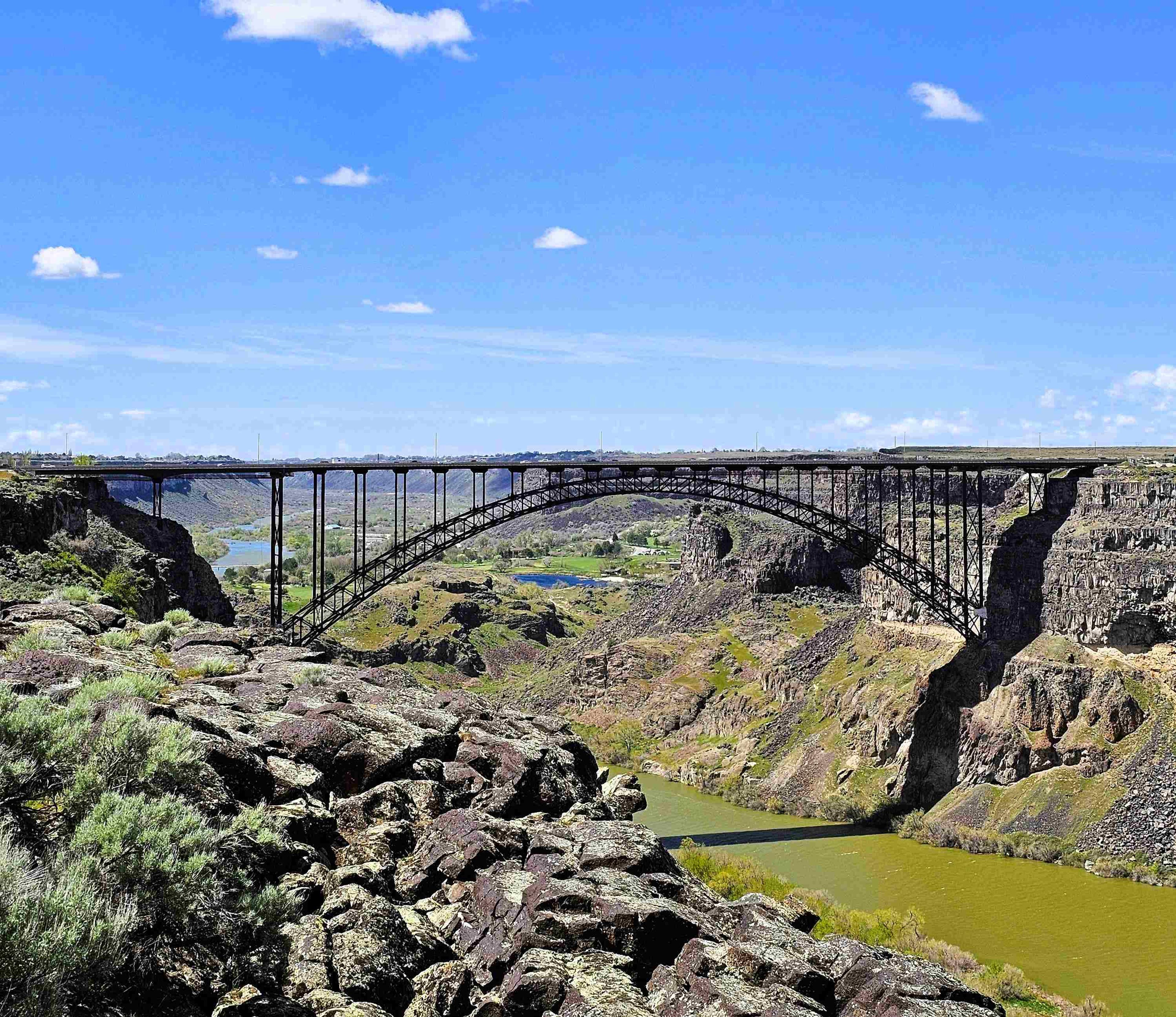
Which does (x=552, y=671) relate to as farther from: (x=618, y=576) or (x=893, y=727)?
(x=618, y=576)

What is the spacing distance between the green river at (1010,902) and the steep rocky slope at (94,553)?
93.6 ft

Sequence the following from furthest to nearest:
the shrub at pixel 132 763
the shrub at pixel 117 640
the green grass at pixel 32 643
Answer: the shrub at pixel 117 640
the green grass at pixel 32 643
the shrub at pixel 132 763

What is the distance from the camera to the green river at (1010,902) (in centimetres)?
3944

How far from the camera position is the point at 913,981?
615 inches

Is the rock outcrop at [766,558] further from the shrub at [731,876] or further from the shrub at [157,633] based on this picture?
the shrub at [157,633]

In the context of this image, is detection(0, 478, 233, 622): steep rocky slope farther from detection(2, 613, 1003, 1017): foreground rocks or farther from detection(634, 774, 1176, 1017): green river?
detection(634, 774, 1176, 1017): green river

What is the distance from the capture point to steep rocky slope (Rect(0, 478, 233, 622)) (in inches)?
1422

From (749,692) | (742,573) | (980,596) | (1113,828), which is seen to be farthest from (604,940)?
(742,573)

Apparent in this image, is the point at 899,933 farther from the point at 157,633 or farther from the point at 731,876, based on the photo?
the point at 157,633

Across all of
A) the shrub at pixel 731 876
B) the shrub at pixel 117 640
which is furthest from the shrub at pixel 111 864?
the shrub at pixel 731 876

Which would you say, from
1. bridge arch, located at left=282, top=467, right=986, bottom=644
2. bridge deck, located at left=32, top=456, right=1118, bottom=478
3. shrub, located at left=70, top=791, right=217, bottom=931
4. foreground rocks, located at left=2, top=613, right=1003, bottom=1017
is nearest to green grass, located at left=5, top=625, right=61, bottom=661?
foreground rocks, located at left=2, top=613, right=1003, bottom=1017

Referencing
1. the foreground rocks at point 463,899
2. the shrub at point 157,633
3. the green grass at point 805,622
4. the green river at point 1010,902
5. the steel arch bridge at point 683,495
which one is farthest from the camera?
the green grass at point 805,622

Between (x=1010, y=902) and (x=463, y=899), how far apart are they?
126ft

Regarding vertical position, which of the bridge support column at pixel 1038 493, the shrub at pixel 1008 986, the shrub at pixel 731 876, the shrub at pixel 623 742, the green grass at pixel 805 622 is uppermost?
the bridge support column at pixel 1038 493
